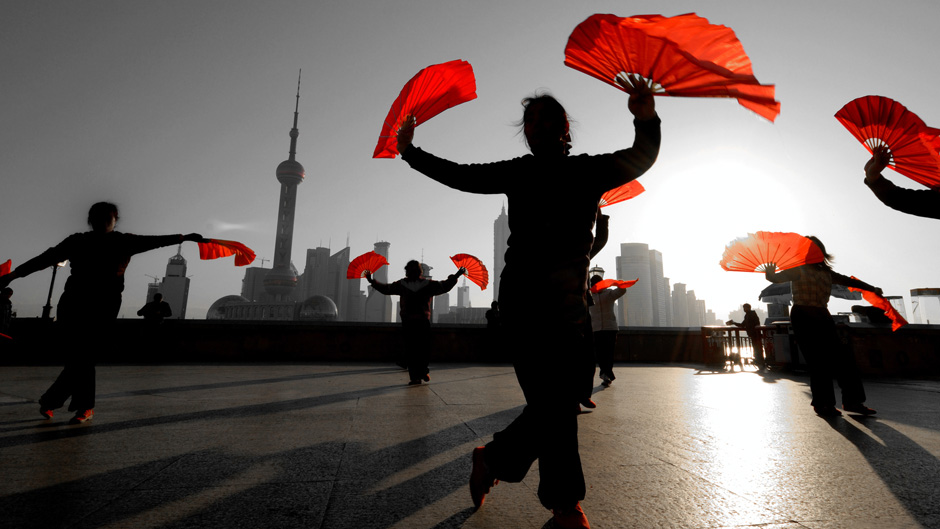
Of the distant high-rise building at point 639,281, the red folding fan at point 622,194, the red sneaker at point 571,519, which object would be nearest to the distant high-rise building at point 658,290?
the distant high-rise building at point 639,281

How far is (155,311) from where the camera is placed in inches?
483

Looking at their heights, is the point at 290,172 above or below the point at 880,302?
above

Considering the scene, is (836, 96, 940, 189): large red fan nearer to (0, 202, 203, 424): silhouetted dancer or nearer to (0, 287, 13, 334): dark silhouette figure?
(0, 202, 203, 424): silhouetted dancer

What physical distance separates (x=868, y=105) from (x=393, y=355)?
39.2 feet

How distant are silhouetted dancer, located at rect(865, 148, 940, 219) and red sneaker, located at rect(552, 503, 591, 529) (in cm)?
374

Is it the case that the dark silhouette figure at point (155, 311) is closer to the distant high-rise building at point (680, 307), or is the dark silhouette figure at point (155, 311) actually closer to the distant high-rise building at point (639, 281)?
the distant high-rise building at point (639, 281)

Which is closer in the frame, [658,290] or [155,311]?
[155,311]

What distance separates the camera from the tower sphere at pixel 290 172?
144750 mm

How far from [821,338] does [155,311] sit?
47.2ft

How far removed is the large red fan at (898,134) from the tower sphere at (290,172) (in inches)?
6162

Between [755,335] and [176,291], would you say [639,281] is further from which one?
[176,291]

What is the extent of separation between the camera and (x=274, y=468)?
96.4 inches

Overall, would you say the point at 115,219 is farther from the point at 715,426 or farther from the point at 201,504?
the point at 715,426

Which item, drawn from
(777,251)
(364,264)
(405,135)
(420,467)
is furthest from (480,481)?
(364,264)
